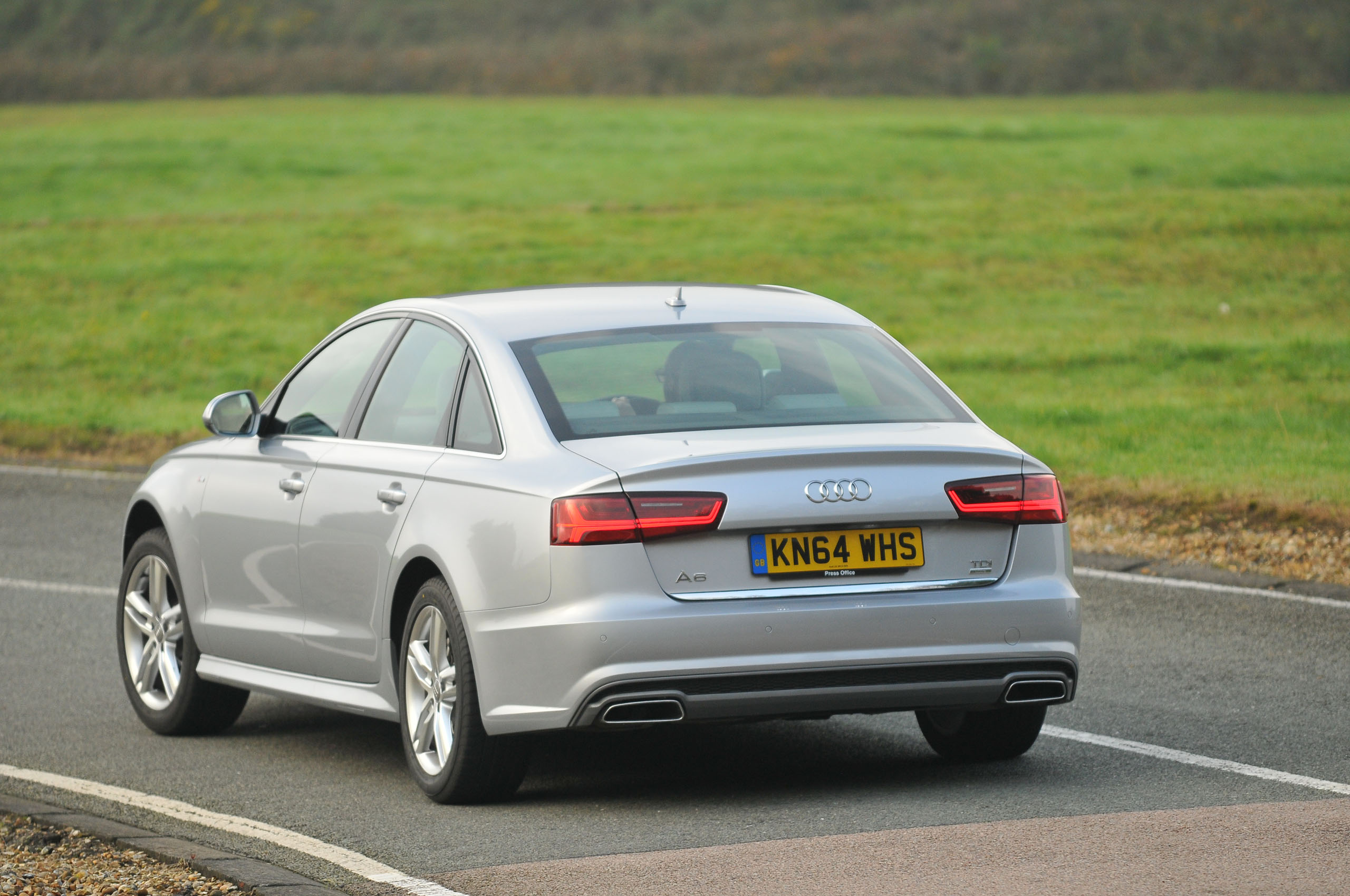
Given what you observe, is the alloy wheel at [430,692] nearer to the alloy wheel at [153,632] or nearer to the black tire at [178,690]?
the black tire at [178,690]

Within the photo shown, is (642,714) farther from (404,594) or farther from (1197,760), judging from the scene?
(1197,760)

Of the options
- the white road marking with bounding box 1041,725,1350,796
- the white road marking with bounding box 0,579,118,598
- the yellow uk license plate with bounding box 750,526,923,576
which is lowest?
the white road marking with bounding box 0,579,118,598

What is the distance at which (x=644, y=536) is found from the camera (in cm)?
638

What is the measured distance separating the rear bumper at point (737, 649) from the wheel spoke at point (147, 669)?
2.69m

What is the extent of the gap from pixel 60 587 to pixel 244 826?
624 centimetres

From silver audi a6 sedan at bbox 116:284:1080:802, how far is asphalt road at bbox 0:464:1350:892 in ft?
0.98

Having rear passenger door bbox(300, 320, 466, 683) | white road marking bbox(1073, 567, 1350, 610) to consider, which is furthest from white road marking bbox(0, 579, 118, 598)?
white road marking bbox(1073, 567, 1350, 610)

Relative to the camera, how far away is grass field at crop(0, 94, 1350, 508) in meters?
20.2

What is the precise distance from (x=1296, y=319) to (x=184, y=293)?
15.9 metres

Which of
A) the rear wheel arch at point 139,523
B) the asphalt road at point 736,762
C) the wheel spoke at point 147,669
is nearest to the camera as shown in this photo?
the asphalt road at point 736,762

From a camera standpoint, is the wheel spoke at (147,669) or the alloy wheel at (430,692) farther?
the wheel spoke at (147,669)

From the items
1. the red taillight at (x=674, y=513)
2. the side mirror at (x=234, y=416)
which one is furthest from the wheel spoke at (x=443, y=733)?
the side mirror at (x=234, y=416)

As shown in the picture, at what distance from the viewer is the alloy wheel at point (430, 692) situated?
692 centimetres

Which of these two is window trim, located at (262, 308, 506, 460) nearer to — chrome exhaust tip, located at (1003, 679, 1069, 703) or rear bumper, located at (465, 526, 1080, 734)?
rear bumper, located at (465, 526, 1080, 734)
